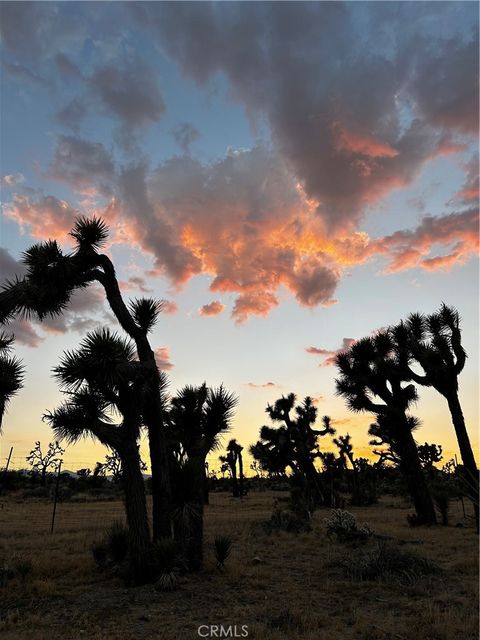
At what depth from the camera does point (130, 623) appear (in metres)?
7.21

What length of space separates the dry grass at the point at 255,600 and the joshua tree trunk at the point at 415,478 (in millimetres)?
5579

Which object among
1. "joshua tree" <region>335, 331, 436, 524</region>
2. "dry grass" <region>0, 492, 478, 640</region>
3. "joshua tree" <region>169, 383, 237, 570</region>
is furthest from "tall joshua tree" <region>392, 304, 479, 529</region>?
"joshua tree" <region>169, 383, 237, 570</region>

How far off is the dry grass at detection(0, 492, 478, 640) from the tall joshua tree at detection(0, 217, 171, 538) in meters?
2.08

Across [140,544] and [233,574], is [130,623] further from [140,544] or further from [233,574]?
[233,574]

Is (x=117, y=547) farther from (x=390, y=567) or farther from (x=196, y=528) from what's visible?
(x=390, y=567)

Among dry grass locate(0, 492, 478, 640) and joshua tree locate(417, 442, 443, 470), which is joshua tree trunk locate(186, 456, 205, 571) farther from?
joshua tree locate(417, 442, 443, 470)

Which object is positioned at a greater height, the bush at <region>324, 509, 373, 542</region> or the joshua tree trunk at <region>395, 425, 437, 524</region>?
the joshua tree trunk at <region>395, 425, 437, 524</region>

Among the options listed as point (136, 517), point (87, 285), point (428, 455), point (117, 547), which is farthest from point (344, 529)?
point (428, 455)

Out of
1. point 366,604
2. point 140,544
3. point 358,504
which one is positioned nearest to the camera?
point 366,604

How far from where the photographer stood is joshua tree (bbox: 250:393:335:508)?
2998cm

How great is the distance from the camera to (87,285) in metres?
11.4

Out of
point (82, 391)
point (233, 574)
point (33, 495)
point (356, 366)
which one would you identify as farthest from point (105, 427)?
point (33, 495)

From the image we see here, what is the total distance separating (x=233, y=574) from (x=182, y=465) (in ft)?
8.80

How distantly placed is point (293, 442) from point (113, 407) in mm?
22522
